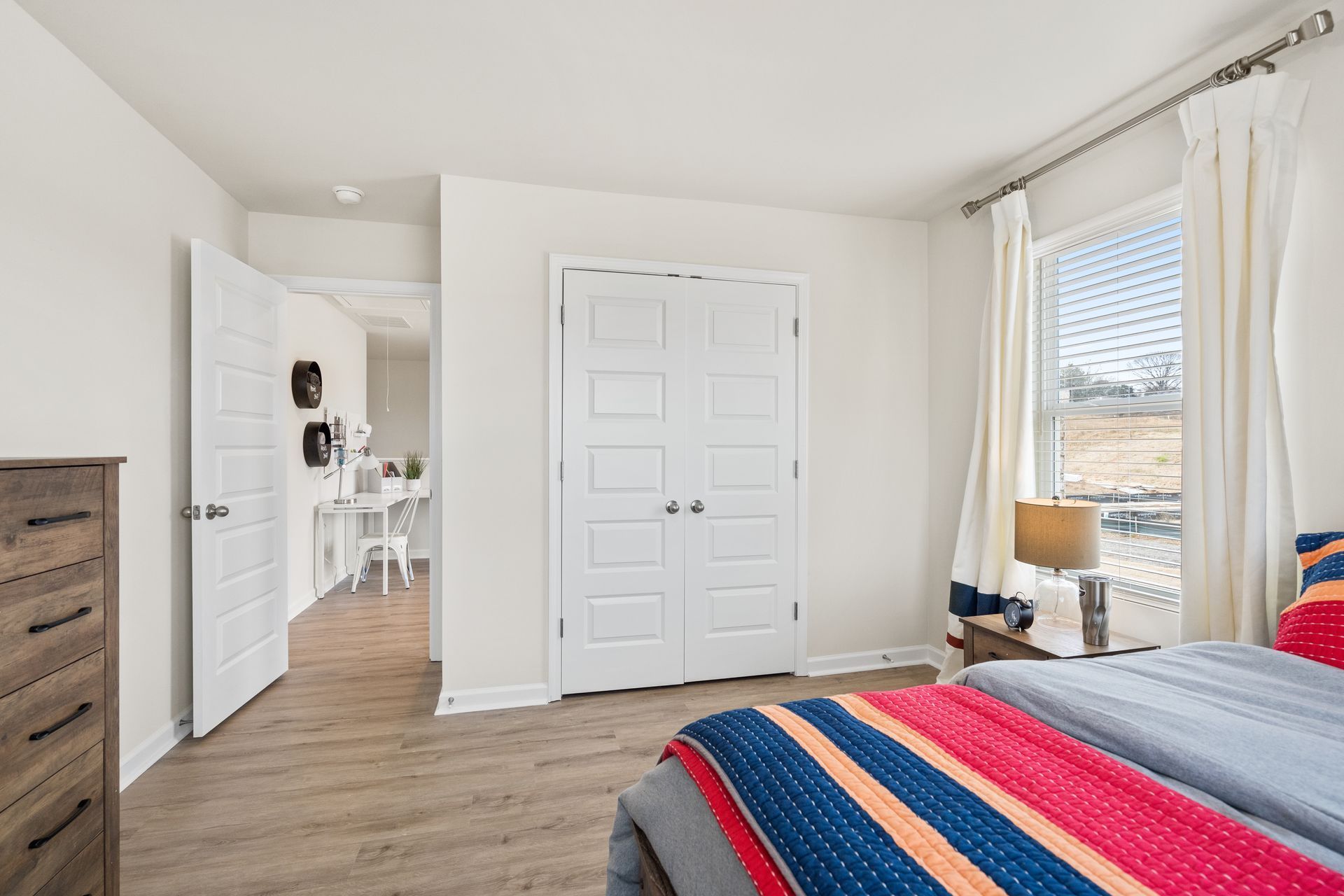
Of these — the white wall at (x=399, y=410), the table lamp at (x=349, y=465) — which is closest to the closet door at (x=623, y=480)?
the table lamp at (x=349, y=465)

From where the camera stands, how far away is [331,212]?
3387 mm

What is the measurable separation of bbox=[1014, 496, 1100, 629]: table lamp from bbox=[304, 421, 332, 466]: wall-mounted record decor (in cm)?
485

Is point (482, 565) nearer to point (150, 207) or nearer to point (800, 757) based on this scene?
point (150, 207)

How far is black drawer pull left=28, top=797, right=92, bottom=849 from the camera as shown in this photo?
1.31m

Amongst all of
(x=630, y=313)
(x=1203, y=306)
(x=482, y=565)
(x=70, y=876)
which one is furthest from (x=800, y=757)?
(x=630, y=313)

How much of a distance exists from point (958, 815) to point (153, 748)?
2997 mm

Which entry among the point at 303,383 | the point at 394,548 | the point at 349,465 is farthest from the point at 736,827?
the point at 349,465

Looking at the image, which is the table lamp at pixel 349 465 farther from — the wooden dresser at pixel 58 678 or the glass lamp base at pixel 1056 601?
the glass lamp base at pixel 1056 601

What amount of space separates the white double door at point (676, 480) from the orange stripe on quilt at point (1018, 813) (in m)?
1.96

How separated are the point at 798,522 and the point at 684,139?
198 cm

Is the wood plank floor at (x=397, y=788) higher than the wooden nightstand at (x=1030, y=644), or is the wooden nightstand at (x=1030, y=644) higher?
the wooden nightstand at (x=1030, y=644)

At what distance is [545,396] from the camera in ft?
10.2

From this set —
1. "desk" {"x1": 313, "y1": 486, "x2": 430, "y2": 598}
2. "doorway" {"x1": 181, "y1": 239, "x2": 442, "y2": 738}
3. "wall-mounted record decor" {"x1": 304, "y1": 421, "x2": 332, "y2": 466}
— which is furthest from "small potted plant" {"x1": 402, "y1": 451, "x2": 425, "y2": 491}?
"doorway" {"x1": 181, "y1": 239, "x2": 442, "y2": 738}

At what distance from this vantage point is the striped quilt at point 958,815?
2.57 ft
